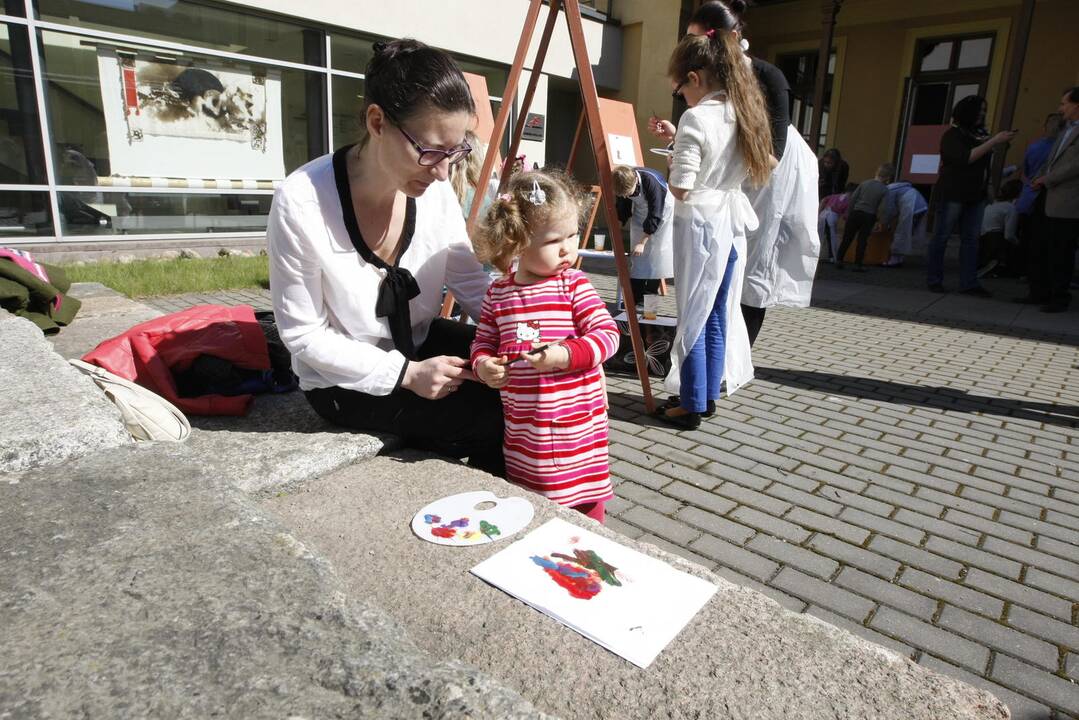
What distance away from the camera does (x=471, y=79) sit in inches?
304

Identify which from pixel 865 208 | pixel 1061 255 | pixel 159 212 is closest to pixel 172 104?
pixel 159 212

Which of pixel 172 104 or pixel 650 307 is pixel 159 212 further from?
pixel 650 307

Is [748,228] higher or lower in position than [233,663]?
higher

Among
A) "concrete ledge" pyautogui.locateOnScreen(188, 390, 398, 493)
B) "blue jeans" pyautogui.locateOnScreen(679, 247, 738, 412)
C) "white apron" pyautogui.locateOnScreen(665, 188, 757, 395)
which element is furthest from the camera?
"blue jeans" pyautogui.locateOnScreen(679, 247, 738, 412)

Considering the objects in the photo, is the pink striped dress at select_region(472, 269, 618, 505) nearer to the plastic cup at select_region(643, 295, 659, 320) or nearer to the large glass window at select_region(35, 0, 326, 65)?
the plastic cup at select_region(643, 295, 659, 320)

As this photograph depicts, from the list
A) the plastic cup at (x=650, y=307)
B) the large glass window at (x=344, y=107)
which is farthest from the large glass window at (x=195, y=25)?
the plastic cup at (x=650, y=307)

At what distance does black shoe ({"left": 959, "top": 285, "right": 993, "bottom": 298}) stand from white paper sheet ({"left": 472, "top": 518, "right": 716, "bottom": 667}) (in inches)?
330

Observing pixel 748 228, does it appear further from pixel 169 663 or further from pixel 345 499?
pixel 169 663

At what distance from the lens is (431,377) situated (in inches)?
83.4

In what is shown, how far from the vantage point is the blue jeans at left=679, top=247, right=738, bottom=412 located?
350 cm

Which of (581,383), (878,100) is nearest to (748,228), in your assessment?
(581,383)

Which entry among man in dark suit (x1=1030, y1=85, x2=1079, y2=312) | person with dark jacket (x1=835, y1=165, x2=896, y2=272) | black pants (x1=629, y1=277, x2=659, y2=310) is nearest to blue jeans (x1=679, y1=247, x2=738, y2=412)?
black pants (x1=629, y1=277, x2=659, y2=310)

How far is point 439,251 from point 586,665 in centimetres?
156

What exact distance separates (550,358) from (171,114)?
27.9 ft
